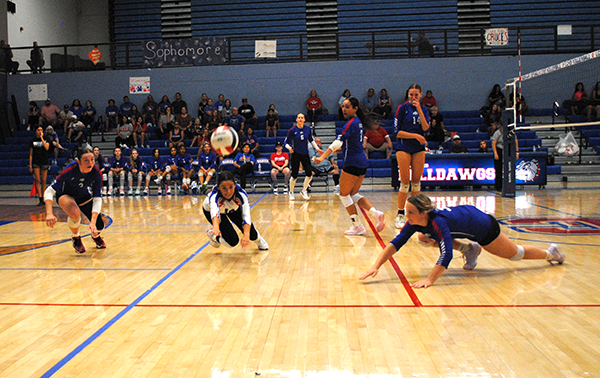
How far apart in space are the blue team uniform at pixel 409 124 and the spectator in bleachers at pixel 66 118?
15214mm

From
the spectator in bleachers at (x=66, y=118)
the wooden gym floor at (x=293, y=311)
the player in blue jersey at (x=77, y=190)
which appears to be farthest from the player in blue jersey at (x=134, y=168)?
the player in blue jersey at (x=77, y=190)

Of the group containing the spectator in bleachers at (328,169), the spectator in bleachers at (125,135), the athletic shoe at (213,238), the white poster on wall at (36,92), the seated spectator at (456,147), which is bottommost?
the athletic shoe at (213,238)

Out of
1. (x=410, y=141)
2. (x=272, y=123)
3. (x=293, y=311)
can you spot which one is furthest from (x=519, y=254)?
(x=272, y=123)

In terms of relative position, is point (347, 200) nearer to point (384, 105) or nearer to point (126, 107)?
point (384, 105)

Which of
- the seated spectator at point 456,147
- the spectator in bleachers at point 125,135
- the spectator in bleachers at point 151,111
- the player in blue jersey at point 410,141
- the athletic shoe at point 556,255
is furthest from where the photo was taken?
the spectator in bleachers at point 151,111

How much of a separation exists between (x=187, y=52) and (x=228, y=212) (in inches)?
615

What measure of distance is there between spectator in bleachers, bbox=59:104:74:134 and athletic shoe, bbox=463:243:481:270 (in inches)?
685

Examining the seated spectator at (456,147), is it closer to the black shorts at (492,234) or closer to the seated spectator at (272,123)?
the seated spectator at (272,123)

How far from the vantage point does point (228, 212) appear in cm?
575

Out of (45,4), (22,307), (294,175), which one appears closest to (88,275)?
(22,307)

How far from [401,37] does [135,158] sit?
39.6ft

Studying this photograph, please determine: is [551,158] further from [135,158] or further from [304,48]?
[135,158]

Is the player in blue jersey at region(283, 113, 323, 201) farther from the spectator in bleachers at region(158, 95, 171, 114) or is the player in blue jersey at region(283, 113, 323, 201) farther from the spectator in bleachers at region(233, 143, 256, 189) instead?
the spectator in bleachers at region(158, 95, 171, 114)

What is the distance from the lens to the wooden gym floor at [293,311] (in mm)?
2768
